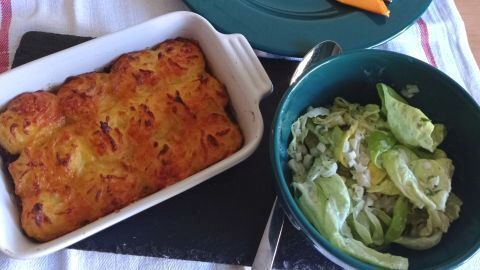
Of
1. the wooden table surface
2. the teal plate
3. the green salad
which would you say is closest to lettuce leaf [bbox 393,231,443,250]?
the green salad

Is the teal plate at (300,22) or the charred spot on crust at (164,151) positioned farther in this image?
the teal plate at (300,22)

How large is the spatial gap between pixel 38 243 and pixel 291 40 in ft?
1.68

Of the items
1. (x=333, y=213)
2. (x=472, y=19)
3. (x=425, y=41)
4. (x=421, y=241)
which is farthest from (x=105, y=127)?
(x=472, y=19)

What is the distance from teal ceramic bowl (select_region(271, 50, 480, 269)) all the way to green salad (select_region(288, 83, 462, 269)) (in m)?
0.02

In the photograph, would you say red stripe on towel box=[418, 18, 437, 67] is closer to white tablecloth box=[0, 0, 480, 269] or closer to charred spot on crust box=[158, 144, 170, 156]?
white tablecloth box=[0, 0, 480, 269]

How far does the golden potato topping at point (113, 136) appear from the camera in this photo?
27.0 inches

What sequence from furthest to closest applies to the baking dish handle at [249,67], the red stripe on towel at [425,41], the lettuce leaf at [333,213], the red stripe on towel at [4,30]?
1. the red stripe on towel at [425,41]
2. the red stripe on towel at [4,30]
3. the baking dish handle at [249,67]
4. the lettuce leaf at [333,213]

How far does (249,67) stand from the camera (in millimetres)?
783

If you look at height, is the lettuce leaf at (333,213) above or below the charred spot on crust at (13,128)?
below

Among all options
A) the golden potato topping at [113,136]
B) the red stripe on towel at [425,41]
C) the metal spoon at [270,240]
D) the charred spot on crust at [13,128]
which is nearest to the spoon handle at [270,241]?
the metal spoon at [270,240]

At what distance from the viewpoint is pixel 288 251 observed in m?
0.75

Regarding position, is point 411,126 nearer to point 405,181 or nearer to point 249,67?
point 405,181

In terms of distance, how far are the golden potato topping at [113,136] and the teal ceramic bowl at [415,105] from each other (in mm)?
87

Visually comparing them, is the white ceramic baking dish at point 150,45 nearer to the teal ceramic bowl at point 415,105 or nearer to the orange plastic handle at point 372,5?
the teal ceramic bowl at point 415,105
